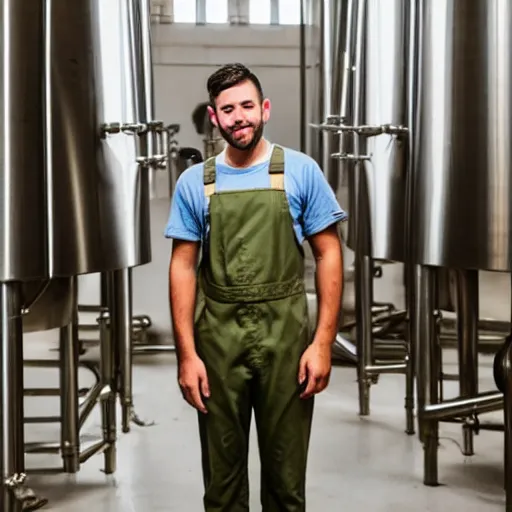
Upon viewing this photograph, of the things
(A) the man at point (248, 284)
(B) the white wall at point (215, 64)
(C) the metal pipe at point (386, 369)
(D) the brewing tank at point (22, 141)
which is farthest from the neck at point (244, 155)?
(B) the white wall at point (215, 64)

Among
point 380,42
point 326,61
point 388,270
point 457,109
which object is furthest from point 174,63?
point 457,109

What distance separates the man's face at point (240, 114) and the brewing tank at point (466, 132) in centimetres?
71

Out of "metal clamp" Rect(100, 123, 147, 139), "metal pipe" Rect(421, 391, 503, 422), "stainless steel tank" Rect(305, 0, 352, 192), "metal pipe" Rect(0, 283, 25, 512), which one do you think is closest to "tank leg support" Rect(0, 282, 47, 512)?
"metal pipe" Rect(0, 283, 25, 512)

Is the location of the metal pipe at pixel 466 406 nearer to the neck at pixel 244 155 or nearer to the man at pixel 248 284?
the man at pixel 248 284

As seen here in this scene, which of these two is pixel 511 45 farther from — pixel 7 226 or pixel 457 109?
pixel 7 226

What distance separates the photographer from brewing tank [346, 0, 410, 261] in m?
2.37

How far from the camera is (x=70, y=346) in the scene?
2.48 metres

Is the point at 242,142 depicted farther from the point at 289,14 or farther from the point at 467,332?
the point at 289,14

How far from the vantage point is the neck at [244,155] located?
164 centimetres

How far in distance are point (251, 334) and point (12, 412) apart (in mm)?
582

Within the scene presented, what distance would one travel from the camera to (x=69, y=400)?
2.45 meters

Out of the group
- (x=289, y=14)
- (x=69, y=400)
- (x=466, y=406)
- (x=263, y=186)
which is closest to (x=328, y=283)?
(x=263, y=186)

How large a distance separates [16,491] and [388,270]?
2.55m

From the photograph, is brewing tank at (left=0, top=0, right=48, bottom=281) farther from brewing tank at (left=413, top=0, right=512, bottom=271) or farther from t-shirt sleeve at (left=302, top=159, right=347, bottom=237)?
brewing tank at (left=413, top=0, right=512, bottom=271)
